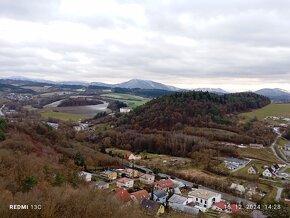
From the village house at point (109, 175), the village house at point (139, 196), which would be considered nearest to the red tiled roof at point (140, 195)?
the village house at point (139, 196)


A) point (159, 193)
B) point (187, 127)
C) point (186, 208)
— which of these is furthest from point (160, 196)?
point (187, 127)

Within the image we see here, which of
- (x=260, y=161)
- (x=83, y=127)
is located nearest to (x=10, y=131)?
(x=260, y=161)

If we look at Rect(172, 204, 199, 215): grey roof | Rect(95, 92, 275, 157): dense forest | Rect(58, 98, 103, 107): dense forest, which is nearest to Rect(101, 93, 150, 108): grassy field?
Rect(58, 98, 103, 107): dense forest

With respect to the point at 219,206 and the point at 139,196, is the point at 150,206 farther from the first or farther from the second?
the point at 219,206

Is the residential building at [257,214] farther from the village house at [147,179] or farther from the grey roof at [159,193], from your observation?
the village house at [147,179]

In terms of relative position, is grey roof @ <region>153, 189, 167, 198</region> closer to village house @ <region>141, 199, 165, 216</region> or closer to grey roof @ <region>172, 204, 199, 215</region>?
grey roof @ <region>172, 204, 199, 215</region>

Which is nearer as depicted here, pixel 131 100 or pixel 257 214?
pixel 257 214
